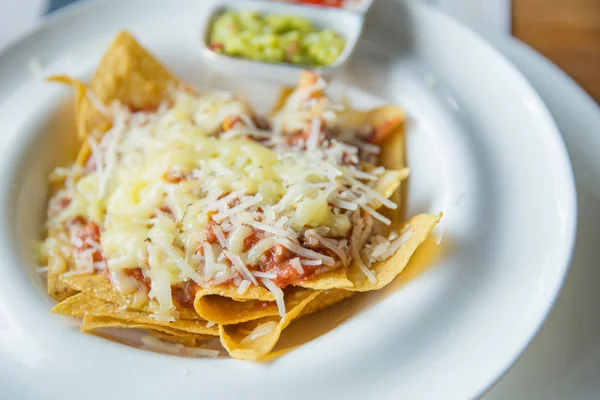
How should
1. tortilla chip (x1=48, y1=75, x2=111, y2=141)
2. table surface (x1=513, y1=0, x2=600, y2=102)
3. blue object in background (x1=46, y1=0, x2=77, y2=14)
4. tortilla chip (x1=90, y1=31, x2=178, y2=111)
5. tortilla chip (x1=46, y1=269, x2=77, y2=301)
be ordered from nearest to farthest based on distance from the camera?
tortilla chip (x1=46, y1=269, x2=77, y2=301) → tortilla chip (x1=48, y1=75, x2=111, y2=141) → tortilla chip (x1=90, y1=31, x2=178, y2=111) → table surface (x1=513, y1=0, x2=600, y2=102) → blue object in background (x1=46, y1=0, x2=77, y2=14)

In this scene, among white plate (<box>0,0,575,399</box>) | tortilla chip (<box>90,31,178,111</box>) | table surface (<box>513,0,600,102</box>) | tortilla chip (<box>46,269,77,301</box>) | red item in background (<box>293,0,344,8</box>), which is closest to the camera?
white plate (<box>0,0,575,399</box>)

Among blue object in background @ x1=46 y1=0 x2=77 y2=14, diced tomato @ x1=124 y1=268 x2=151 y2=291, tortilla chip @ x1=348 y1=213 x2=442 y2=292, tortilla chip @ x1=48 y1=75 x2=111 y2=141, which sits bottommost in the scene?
tortilla chip @ x1=348 y1=213 x2=442 y2=292

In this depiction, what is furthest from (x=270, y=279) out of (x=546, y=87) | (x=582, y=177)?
(x=546, y=87)

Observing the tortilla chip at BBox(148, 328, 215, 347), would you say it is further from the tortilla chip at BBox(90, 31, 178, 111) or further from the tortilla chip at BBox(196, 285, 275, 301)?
the tortilla chip at BBox(90, 31, 178, 111)

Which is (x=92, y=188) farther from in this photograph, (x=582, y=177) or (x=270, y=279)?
(x=582, y=177)

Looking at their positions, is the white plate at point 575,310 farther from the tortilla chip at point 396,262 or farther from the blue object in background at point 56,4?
the blue object in background at point 56,4

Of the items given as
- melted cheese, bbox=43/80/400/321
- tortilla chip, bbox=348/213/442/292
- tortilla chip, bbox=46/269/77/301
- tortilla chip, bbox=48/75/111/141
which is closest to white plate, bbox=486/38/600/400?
tortilla chip, bbox=348/213/442/292

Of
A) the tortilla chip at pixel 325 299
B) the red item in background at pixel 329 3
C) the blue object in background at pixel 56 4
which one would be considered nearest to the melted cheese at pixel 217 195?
the tortilla chip at pixel 325 299
